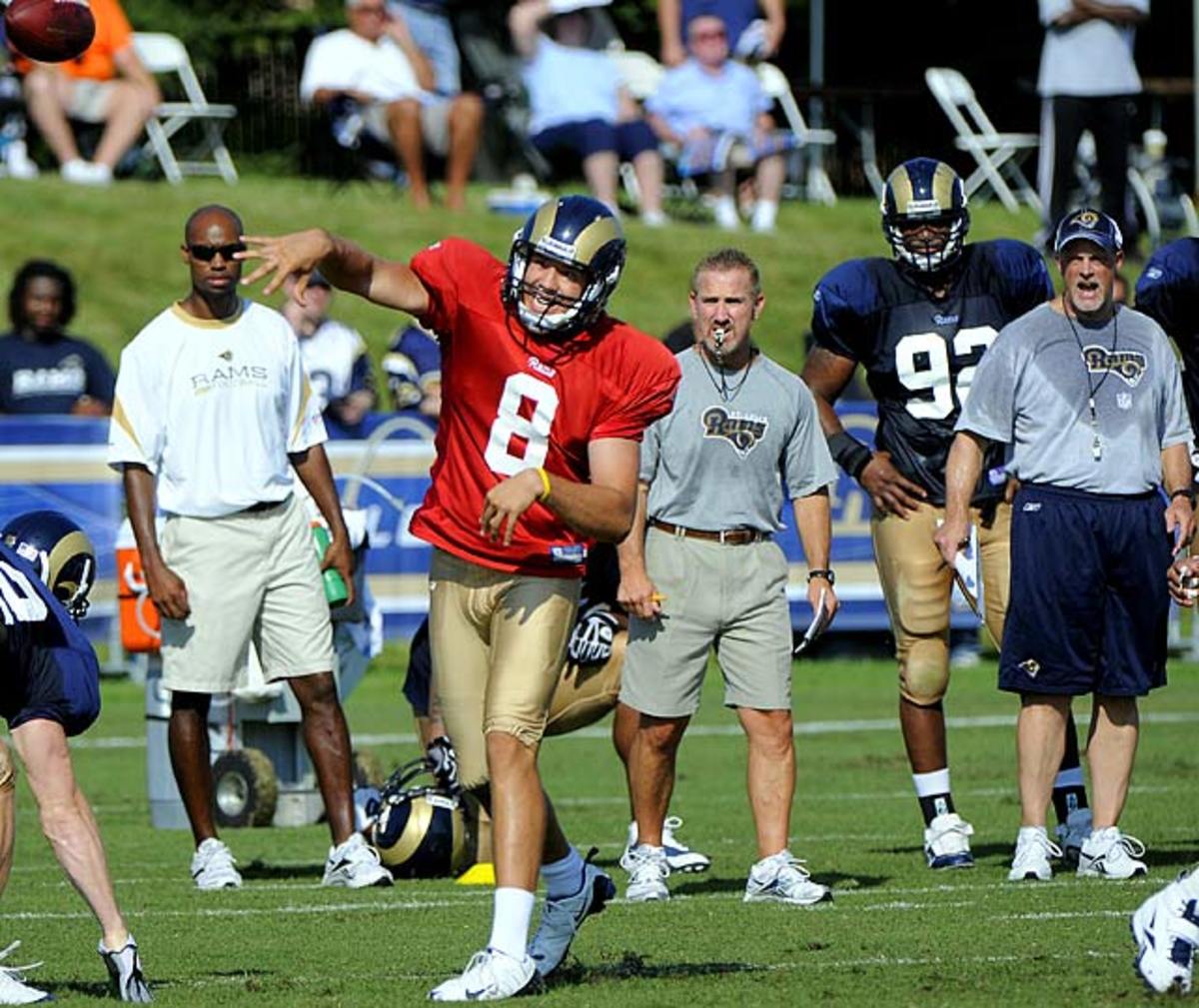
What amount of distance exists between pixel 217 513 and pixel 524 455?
2798 mm

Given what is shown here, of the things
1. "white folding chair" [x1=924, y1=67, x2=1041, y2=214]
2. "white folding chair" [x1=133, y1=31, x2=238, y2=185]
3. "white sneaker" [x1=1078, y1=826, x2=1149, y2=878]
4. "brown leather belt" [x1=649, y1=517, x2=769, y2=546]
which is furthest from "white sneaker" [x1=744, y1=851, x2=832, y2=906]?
"white folding chair" [x1=924, y1=67, x2=1041, y2=214]

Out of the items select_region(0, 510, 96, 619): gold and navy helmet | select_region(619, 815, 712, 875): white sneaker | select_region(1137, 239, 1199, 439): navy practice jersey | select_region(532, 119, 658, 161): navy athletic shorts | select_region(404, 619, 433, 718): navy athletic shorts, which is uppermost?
select_region(532, 119, 658, 161): navy athletic shorts

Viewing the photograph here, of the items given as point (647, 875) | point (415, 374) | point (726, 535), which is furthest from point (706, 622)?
point (415, 374)

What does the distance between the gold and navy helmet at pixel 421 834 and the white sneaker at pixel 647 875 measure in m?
0.79

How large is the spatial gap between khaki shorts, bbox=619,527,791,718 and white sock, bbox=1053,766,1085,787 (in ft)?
4.44

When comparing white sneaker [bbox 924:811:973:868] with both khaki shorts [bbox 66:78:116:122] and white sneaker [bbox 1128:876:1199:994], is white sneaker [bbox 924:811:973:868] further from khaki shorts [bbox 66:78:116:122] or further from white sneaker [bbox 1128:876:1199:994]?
khaki shorts [bbox 66:78:116:122]

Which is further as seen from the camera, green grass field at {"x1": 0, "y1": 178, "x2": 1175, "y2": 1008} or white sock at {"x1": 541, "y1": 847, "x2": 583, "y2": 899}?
white sock at {"x1": 541, "y1": 847, "x2": 583, "y2": 899}

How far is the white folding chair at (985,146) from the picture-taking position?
81.9ft

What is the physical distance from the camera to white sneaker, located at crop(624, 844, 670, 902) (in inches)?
355

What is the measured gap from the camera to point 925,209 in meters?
9.70

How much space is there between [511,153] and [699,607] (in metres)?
16.4

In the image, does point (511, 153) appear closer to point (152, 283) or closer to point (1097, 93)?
point (152, 283)

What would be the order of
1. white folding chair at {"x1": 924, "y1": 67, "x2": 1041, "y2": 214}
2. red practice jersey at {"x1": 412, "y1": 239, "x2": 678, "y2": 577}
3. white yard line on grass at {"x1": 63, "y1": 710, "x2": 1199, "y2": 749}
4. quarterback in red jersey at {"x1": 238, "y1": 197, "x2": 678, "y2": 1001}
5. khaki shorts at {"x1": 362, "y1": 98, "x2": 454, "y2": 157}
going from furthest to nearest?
1. white folding chair at {"x1": 924, "y1": 67, "x2": 1041, "y2": 214}
2. khaki shorts at {"x1": 362, "y1": 98, "x2": 454, "y2": 157}
3. white yard line on grass at {"x1": 63, "y1": 710, "x2": 1199, "y2": 749}
4. red practice jersey at {"x1": 412, "y1": 239, "x2": 678, "y2": 577}
5. quarterback in red jersey at {"x1": 238, "y1": 197, "x2": 678, "y2": 1001}

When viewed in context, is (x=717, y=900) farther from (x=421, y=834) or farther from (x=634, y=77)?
(x=634, y=77)
